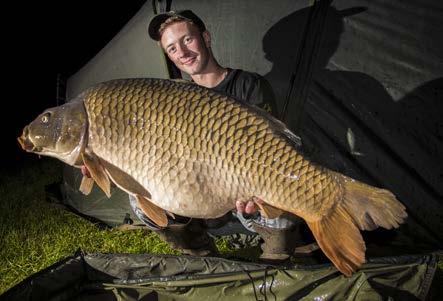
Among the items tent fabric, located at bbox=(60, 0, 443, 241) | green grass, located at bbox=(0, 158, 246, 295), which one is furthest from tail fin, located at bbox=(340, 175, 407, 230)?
green grass, located at bbox=(0, 158, 246, 295)

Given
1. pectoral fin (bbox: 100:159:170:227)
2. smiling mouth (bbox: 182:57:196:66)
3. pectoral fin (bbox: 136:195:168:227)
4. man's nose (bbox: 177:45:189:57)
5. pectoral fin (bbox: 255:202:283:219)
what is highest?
man's nose (bbox: 177:45:189:57)

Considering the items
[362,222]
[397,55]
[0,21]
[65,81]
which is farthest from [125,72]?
[0,21]

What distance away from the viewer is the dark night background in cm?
614

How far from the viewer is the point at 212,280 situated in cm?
162

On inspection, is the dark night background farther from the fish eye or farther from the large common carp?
the large common carp

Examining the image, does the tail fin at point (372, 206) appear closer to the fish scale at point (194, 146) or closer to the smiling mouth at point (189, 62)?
the fish scale at point (194, 146)

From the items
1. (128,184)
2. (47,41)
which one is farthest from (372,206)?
(47,41)

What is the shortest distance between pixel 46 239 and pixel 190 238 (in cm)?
92

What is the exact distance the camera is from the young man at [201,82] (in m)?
1.87

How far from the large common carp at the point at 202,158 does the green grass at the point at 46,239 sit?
74 cm

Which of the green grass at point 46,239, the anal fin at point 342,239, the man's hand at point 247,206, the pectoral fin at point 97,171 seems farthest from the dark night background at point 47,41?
the anal fin at point 342,239

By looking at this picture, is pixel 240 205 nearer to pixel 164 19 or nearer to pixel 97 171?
pixel 97 171

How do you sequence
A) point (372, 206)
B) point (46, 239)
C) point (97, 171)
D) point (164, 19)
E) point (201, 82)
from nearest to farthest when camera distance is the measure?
1. point (372, 206)
2. point (97, 171)
3. point (164, 19)
4. point (201, 82)
5. point (46, 239)

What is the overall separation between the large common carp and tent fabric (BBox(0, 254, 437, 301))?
0.24 metres
